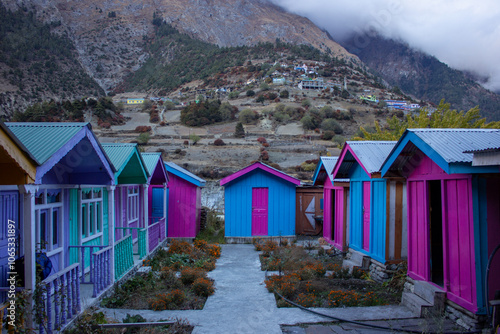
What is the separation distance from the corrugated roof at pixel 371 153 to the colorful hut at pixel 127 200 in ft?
18.1

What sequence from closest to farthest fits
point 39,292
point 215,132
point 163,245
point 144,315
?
point 39,292 < point 144,315 < point 163,245 < point 215,132

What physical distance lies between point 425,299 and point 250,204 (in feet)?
30.2

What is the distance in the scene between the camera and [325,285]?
830 cm

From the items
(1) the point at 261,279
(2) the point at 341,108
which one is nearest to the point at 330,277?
(1) the point at 261,279

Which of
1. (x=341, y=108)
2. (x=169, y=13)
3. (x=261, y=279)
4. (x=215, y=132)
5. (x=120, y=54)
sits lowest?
(x=261, y=279)

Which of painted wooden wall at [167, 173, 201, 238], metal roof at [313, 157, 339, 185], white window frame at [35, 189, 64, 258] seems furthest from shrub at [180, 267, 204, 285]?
painted wooden wall at [167, 173, 201, 238]

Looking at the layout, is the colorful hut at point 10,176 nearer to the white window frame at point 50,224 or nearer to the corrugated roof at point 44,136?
the corrugated roof at point 44,136

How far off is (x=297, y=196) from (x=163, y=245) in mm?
5919

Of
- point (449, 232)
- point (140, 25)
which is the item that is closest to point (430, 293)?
point (449, 232)

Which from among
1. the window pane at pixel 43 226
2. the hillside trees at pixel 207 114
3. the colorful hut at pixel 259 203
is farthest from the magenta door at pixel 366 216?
the hillside trees at pixel 207 114

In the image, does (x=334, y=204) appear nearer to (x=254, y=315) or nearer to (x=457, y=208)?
(x=254, y=315)

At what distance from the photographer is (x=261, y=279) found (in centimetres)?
920

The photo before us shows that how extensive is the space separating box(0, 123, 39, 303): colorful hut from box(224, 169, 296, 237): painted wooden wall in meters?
9.68

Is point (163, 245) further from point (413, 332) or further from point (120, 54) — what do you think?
point (120, 54)
